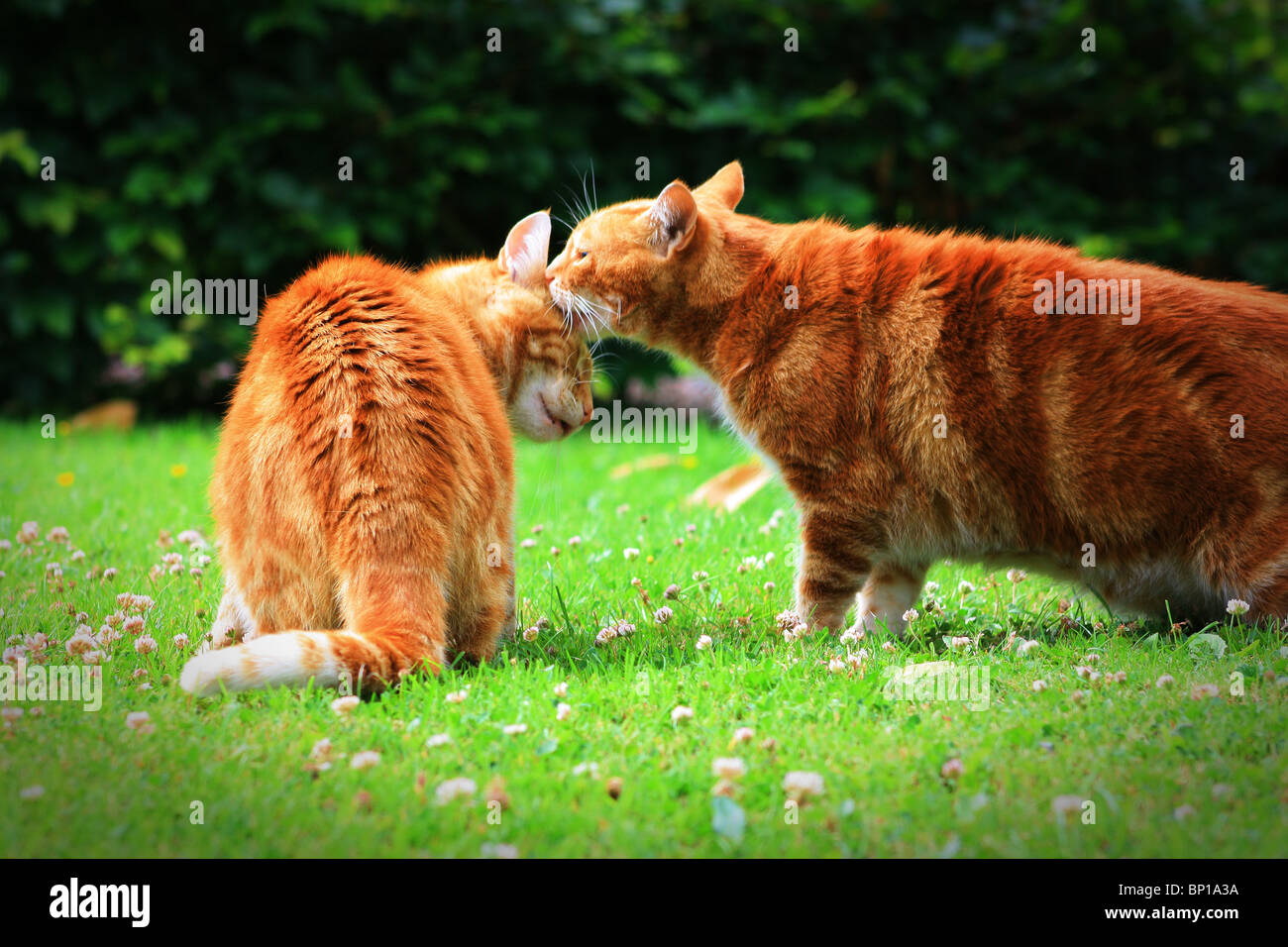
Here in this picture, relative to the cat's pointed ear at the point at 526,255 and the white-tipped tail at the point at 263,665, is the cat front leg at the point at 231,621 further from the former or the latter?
the cat's pointed ear at the point at 526,255

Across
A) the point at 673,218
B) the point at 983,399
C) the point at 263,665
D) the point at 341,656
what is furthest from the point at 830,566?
the point at 263,665

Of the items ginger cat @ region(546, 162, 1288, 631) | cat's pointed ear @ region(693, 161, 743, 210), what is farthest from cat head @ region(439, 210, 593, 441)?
cat's pointed ear @ region(693, 161, 743, 210)

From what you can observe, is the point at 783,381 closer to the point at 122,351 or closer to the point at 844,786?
the point at 844,786

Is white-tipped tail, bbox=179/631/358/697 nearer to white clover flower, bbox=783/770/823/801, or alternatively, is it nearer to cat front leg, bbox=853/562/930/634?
white clover flower, bbox=783/770/823/801

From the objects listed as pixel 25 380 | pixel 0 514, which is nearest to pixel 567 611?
pixel 0 514

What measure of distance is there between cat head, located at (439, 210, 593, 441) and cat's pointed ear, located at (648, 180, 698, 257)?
396 mm

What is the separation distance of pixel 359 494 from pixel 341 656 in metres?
0.44

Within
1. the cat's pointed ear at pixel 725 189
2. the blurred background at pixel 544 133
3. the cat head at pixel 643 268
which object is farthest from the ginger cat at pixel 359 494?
the blurred background at pixel 544 133

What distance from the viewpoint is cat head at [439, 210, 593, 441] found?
3865 mm

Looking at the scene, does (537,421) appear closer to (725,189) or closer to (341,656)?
(725,189)

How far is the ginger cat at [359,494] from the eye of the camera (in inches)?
113

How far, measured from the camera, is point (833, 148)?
7.79m

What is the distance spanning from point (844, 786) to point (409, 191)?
20.0 ft

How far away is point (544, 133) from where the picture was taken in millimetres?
7691
